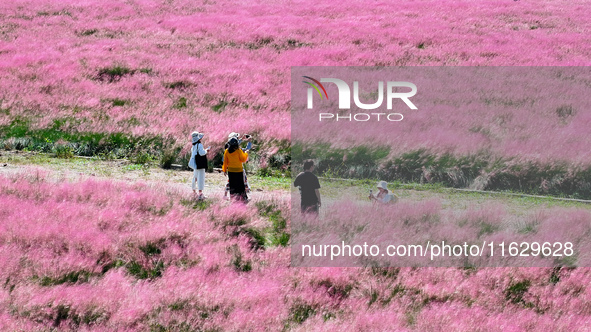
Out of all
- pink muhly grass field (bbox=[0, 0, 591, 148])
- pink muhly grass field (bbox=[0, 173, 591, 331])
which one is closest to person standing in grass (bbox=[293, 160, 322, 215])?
pink muhly grass field (bbox=[0, 173, 591, 331])

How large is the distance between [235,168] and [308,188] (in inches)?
58.9

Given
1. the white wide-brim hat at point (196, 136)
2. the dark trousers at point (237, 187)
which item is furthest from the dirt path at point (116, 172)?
the white wide-brim hat at point (196, 136)

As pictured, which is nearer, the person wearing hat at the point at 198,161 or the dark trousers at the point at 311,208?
the dark trousers at the point at 311,208

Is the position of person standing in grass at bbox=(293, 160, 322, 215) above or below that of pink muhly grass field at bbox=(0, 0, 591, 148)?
below

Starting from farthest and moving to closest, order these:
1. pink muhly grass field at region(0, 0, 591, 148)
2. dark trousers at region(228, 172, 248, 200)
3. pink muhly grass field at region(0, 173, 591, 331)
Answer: pink muhly grass field at region(0, 0, 591, 148) → dark trousers at region(228, 172, 248, 200) → pink muhly grass field at region(0, 173, 591, 331)

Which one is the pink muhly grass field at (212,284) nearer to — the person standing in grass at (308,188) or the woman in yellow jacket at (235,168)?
the person standing in grass at (308,188)

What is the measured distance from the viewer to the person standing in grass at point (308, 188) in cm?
886

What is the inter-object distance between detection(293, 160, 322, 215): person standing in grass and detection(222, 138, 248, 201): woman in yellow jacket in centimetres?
128

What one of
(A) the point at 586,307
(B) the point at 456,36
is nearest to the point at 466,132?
(A) the point at 586,307

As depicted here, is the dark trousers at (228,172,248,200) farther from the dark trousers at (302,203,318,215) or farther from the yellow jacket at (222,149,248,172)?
the dark trousers at (302,203,318,215)

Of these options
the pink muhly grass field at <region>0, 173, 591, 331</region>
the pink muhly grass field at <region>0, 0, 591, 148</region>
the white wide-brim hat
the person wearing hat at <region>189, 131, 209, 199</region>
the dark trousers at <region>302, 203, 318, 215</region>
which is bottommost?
the pink muhly grass field at <region>0, 173, 591, 331</region>

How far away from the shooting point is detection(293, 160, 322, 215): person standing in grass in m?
8.86

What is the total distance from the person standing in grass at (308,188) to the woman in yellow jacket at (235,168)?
1284 millimetres

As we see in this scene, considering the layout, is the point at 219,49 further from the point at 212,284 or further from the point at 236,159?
the point at 212,284
